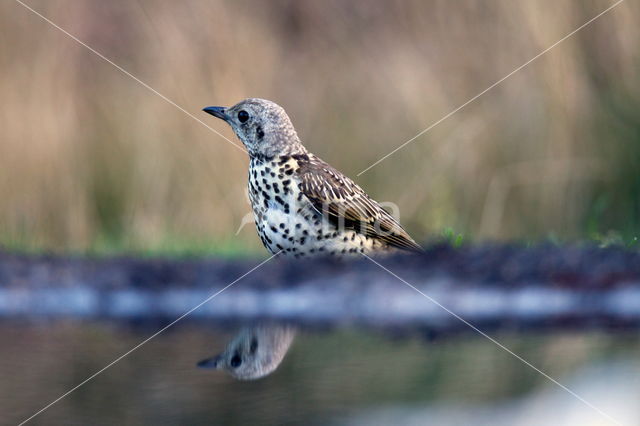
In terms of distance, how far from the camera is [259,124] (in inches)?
149

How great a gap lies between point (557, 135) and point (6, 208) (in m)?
3.37

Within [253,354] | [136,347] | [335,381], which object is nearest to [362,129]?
[136,347]

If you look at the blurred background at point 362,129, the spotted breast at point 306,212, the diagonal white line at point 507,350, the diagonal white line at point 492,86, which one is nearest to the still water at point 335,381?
the diagonal white line at point 507,350

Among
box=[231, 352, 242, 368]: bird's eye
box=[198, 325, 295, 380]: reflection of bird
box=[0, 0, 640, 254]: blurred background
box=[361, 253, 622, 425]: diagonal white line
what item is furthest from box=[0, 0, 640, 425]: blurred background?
box=[231, 352, 242, 368]: bird's eye

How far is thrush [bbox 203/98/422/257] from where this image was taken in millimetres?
3547

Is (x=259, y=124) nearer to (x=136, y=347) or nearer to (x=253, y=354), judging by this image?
(x=136, y=347)

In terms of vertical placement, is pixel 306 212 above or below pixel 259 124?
below

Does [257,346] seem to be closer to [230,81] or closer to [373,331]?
[373,331]

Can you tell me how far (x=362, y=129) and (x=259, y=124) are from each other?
2.94 meters

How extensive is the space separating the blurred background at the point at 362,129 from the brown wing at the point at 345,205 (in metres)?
0.76

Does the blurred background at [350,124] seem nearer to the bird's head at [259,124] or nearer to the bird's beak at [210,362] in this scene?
the bird's head at [259,124]

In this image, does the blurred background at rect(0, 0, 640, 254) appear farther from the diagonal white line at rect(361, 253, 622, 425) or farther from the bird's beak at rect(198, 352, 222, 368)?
the bird's beak at rect(198, 352, 222, 368)

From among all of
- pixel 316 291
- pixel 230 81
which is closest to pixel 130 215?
pixel 230 81

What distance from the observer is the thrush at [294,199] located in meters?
3.55
